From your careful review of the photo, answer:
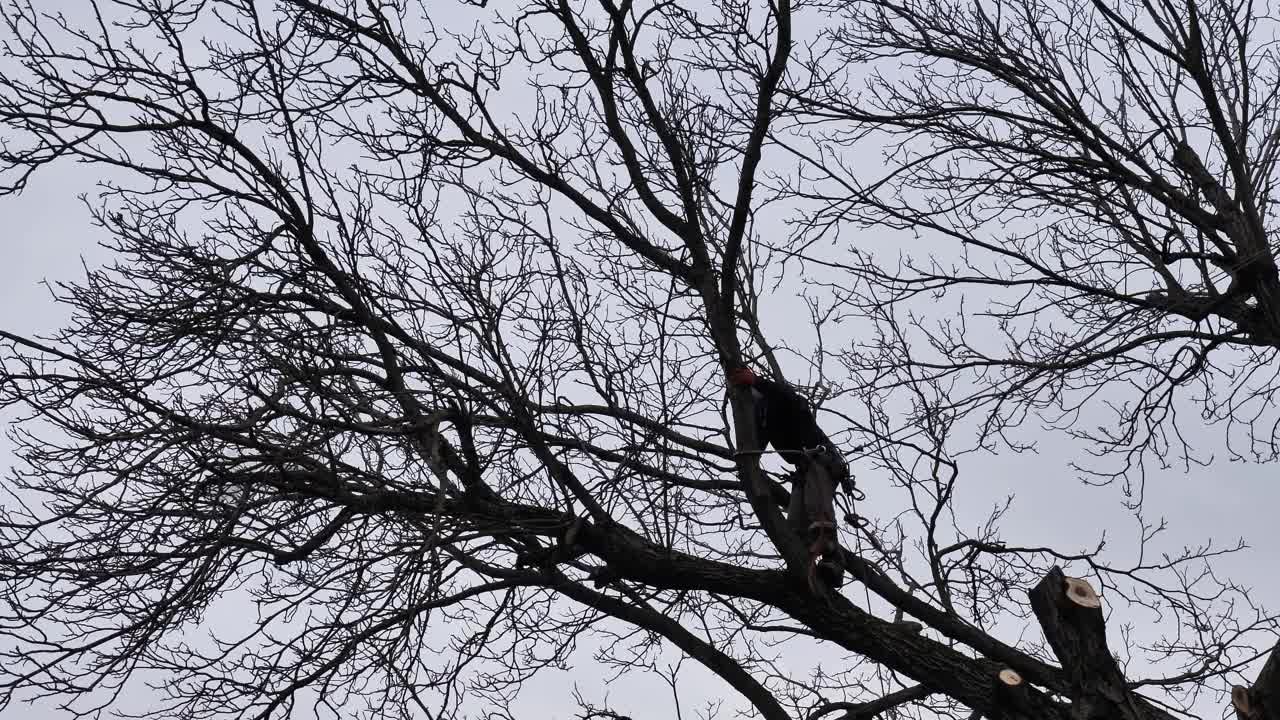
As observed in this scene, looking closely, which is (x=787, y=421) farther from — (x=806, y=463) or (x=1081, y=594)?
(x=1081, y=594)

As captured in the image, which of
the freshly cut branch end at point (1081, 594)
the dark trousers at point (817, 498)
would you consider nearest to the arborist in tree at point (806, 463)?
the dark trousers at point (817, 498)

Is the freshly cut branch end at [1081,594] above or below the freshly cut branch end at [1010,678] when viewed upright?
above

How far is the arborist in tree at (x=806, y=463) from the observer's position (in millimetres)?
5727

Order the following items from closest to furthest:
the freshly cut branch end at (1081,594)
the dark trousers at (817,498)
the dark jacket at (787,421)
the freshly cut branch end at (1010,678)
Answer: the freshly cut branch end at (1081,594)
the freshly cut branch end at (1010,678)
the dark trousers at (817,498)
the dark jacket at (787,421)

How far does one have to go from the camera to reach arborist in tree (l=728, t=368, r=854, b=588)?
18.8ft

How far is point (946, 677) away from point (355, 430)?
2.97 m

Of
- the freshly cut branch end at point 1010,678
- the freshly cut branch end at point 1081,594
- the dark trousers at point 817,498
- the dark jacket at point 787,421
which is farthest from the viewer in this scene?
the dark jacket at point 787,421

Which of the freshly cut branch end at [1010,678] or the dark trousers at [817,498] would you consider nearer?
the freshly cut branch end at [1010,678]

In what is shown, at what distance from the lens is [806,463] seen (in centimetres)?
604

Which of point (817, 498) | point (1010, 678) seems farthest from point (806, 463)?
point (1010, 678)

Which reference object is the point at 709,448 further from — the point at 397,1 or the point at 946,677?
the point at 397,1

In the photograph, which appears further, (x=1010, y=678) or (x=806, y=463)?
(x=806, y=463)

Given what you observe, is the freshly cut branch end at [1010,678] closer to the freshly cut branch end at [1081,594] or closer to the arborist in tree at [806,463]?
the freshly cut branch end at [1081,594]

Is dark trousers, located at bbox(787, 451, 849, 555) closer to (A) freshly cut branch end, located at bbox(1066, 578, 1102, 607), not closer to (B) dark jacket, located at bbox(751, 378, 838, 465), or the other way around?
(B) dark jacket, located at bbox(751, 378, 838, 465)
